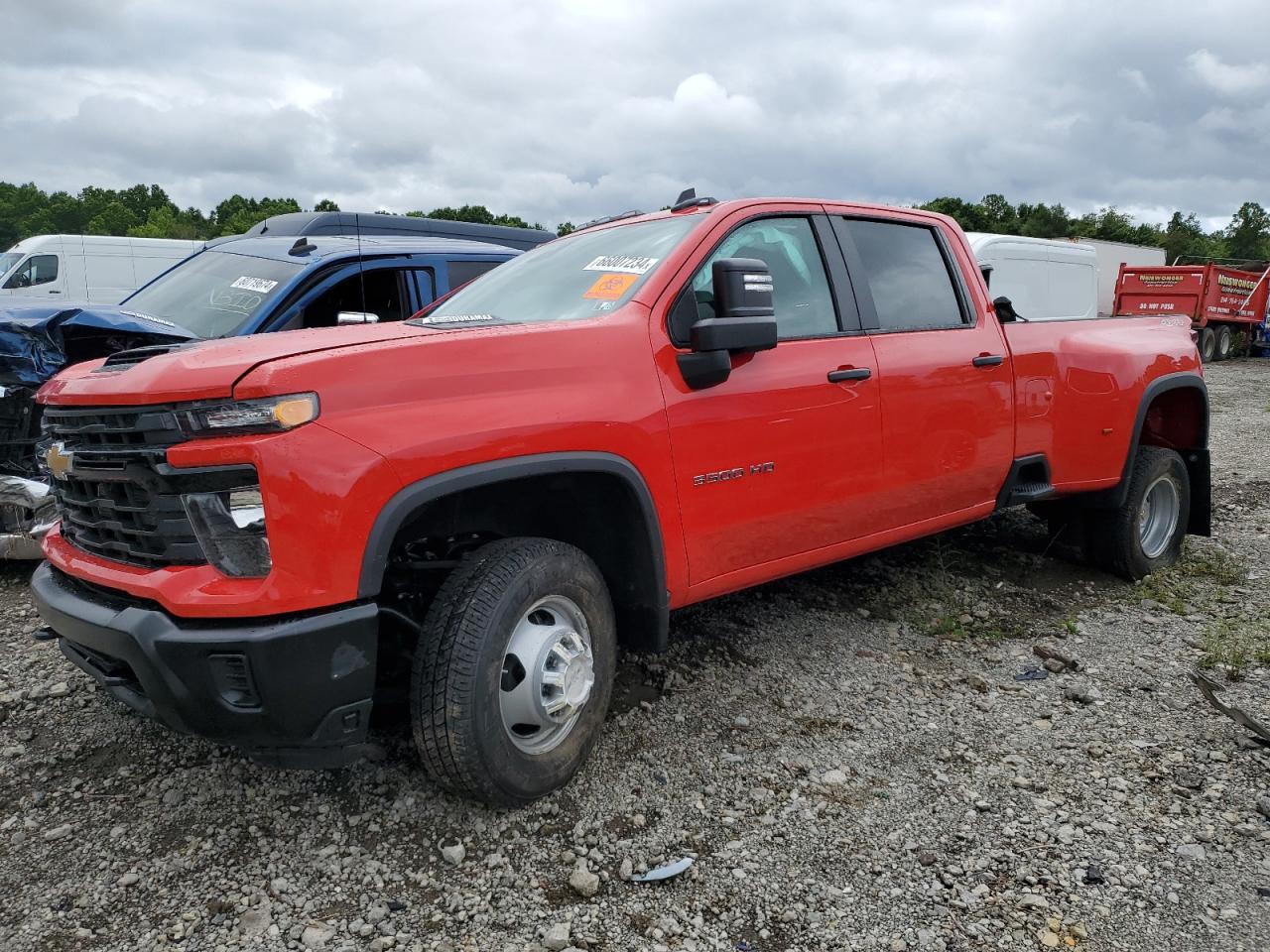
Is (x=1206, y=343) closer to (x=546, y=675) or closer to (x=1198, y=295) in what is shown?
(x=1198, y=295)

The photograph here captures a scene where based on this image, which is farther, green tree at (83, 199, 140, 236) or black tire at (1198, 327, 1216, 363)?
green tree at (83, 199, 140, 236)

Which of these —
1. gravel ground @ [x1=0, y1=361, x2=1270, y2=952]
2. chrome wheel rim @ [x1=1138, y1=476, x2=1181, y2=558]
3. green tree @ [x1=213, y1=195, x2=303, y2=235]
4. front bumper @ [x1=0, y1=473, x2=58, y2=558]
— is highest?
green tree @ [x1=213, y1=195, x2=303, y2=235]

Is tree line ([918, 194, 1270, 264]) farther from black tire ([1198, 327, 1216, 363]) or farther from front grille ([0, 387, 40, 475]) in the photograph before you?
front grille ([0, 387, 40, 475])

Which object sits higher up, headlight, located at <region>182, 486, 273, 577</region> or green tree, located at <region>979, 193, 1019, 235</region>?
green tree, located at <region>979, 193, 1019, 235</region>

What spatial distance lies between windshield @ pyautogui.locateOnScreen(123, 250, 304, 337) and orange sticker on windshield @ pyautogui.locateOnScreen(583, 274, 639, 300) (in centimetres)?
289

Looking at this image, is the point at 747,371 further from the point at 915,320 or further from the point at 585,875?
the point at 585,875

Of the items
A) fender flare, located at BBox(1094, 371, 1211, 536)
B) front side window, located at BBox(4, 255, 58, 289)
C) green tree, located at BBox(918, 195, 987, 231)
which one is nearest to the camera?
fender flare, located at BBox(1094, 371, 1211, 536)

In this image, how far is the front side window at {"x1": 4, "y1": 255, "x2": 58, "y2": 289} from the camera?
1587 centimetres

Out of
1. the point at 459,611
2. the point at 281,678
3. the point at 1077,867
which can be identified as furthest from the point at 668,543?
the point at 1077,867

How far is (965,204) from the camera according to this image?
168 ft

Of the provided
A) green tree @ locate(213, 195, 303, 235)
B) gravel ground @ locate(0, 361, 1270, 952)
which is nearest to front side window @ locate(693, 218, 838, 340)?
gravel ground @ locate(0, 361, 1270, 952)

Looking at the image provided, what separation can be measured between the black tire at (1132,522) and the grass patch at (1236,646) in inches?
25.8

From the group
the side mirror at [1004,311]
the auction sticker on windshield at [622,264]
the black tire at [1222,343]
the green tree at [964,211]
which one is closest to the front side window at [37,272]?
the auction sticker on windshield at [622,264]

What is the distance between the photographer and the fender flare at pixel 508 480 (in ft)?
7.77
